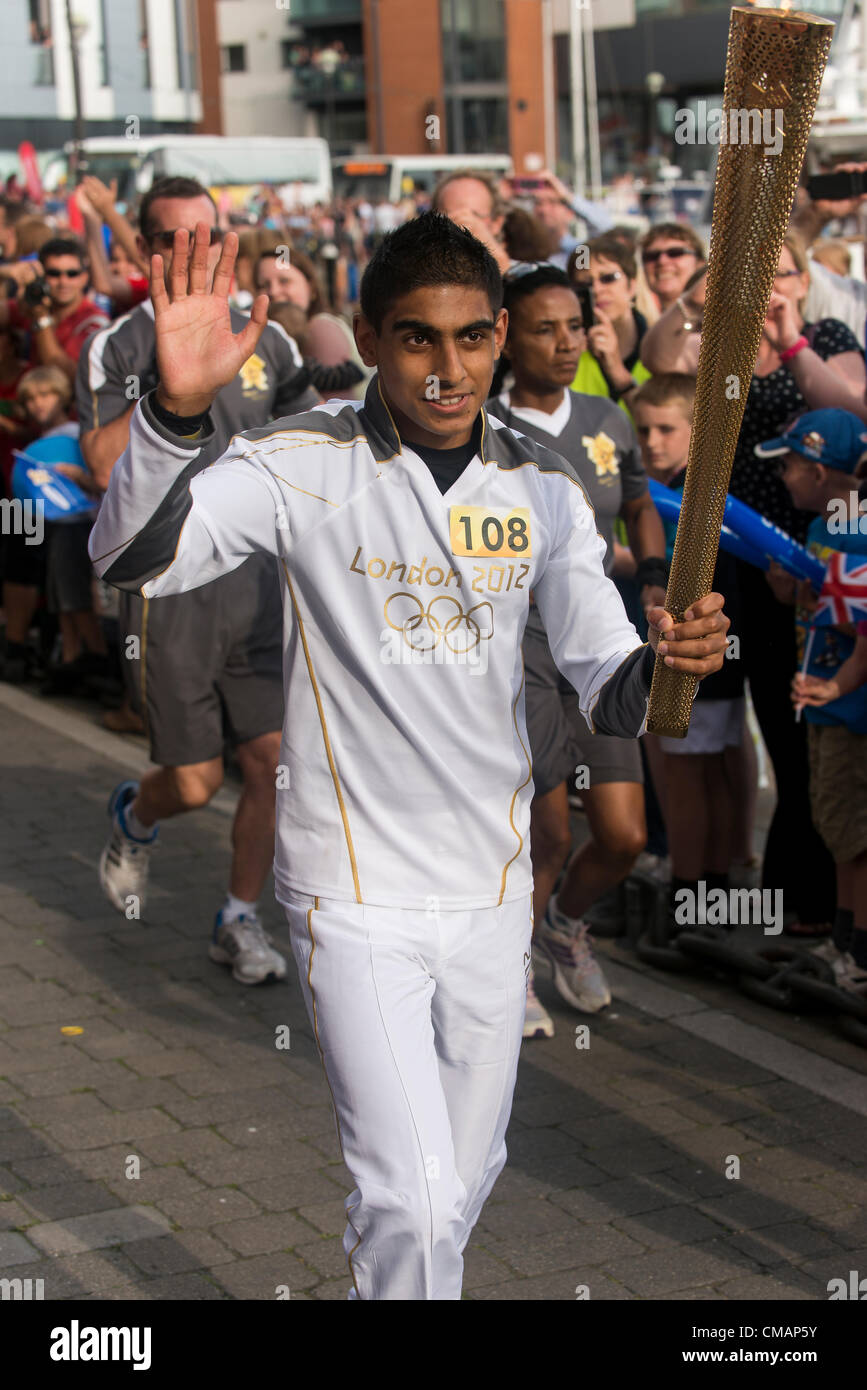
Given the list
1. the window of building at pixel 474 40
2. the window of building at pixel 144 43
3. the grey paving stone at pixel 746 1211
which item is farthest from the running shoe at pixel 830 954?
the window of building at pixel 474 40

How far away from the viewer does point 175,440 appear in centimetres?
267

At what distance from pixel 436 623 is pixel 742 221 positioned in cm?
103

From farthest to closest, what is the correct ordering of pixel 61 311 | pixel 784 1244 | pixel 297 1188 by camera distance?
pixel 61 311 → pixel 297 1188 → pixel 784 1244

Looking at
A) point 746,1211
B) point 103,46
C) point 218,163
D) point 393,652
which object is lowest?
point 746,1211

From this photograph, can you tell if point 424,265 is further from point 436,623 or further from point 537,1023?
point 537,1023

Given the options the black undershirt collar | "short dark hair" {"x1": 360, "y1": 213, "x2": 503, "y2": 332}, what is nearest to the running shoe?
the black undershirt collar

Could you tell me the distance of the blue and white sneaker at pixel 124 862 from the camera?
5.96 m

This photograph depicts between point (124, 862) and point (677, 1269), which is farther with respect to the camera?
point (124, 862)

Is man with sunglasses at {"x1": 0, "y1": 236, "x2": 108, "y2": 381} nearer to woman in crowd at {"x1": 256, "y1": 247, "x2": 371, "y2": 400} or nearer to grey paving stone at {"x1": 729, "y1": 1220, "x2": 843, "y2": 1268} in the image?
woman in crowd at {"x1": 256, "y1": 247, "x2": 371, "y2": 400}

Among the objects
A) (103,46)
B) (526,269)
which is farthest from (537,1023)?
(103,46)

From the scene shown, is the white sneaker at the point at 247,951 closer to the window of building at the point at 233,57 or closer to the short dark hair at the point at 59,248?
the short dark hair at the point at 59,248

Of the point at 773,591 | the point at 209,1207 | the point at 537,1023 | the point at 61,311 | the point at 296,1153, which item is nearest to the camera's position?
the point at 209,1207
